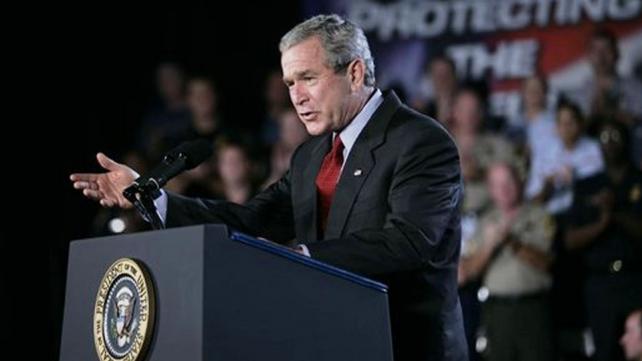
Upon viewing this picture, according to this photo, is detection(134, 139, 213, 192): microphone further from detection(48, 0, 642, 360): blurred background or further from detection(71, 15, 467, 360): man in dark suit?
detection(48, 0, 642, 360): blurred background

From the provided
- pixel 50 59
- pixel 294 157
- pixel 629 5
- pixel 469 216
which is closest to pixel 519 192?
pixel 469 216

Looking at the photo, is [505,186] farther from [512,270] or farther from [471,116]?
[471,116]

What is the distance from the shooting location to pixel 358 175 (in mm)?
2768

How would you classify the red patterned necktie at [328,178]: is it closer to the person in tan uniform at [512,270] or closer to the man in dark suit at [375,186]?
the man in dark suit at [375,186]

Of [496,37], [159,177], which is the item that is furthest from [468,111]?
[159,177]

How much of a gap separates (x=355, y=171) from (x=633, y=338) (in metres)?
2.88

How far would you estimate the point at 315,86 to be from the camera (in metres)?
2.77

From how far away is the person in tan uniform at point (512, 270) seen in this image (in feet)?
18.7

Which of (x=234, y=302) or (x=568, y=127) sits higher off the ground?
(x=568, y=127)

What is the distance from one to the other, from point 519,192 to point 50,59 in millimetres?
3559

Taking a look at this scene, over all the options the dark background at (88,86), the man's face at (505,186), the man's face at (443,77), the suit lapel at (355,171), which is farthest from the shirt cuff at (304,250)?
the dark background at (88,86)

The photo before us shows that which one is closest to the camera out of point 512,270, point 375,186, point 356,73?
point 375,186

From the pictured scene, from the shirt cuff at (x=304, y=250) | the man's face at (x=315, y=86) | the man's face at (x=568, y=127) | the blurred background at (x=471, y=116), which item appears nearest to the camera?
the shirt cuff at (x=304, y=250)

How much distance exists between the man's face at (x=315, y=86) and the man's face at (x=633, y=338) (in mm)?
2865
